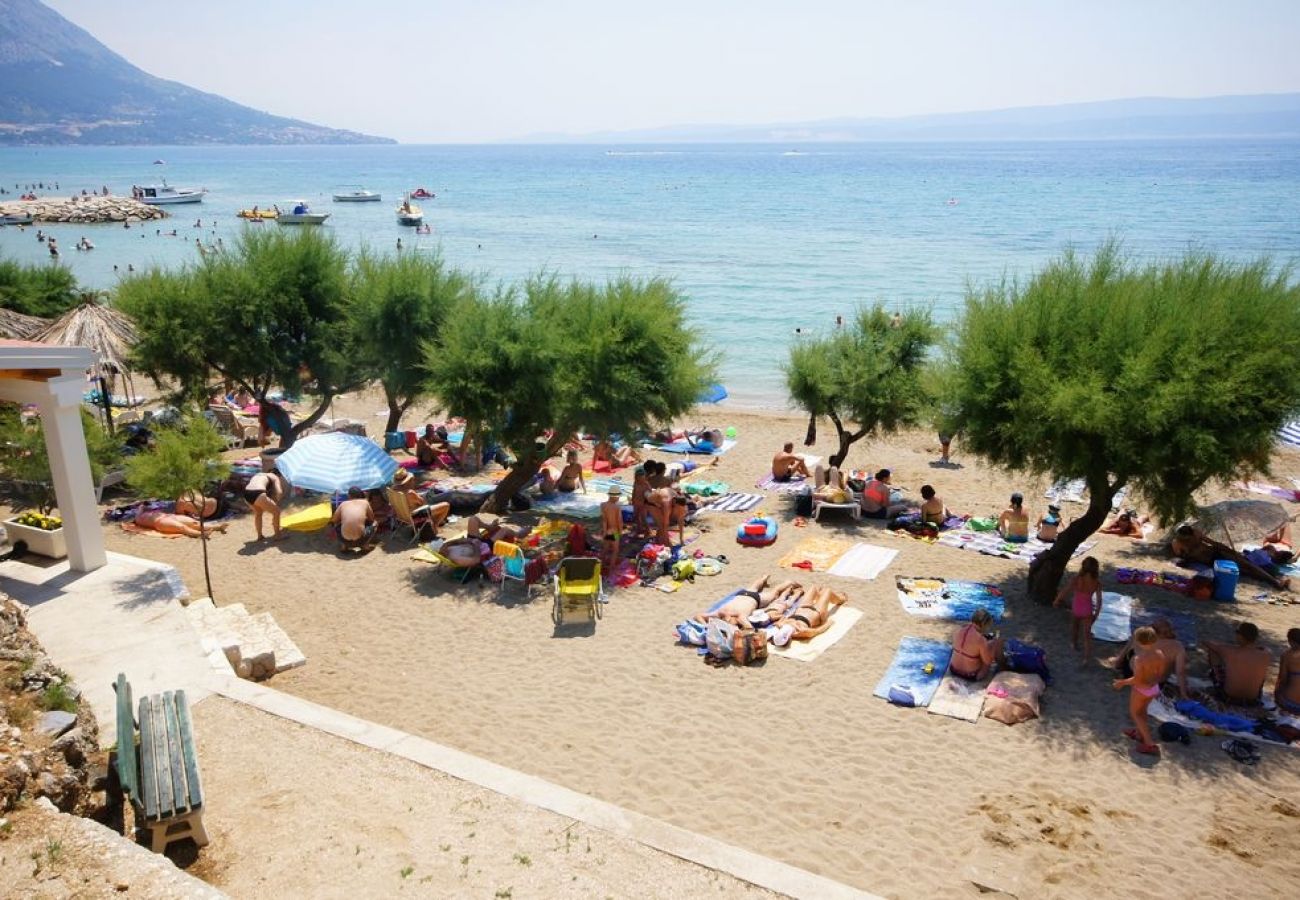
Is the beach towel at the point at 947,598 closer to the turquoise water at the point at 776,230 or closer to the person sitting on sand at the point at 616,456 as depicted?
the turquoise water at the point at 776,230

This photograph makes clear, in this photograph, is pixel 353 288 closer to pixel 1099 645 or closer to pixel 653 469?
pixel 653 469

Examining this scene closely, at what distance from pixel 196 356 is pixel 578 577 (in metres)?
10.4

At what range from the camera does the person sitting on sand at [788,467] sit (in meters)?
17.0

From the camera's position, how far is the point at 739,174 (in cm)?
15100

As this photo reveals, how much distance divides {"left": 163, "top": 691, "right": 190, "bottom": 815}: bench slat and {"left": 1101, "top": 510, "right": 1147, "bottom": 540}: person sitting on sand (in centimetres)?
1291

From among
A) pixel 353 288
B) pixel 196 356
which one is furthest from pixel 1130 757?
pixel 196 356

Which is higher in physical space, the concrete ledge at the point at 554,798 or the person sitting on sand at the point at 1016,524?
the concrete ledge at the point at 554,798

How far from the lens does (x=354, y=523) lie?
43.0 ft

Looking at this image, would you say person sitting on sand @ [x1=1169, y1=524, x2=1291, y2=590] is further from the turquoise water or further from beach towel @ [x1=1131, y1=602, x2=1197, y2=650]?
the turquoise water

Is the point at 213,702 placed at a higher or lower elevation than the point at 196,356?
lower

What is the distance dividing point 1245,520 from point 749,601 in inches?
279

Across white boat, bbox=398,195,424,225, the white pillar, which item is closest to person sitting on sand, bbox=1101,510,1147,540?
the white pillar

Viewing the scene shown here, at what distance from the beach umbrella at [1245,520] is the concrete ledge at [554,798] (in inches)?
355

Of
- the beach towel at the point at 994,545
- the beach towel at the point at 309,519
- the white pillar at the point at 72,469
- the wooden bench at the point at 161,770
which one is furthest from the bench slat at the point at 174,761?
the beach towel at the point at 994,545
